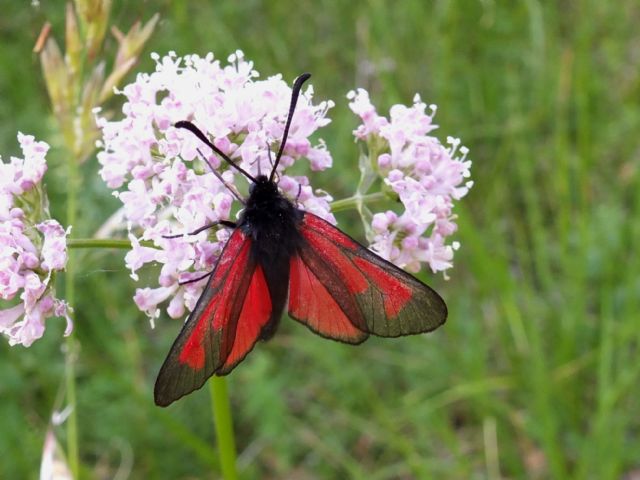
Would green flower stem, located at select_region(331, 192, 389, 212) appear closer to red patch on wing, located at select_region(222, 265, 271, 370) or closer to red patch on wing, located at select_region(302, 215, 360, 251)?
red patch on wing, located at select_region(302, 215, 360, 251)

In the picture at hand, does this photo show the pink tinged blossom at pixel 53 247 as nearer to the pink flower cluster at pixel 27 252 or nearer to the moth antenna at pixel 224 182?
the pink flower cluster at pixel 27 252

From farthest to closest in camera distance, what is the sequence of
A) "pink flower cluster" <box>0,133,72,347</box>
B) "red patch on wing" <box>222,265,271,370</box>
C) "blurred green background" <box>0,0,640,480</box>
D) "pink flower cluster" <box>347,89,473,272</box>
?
"blurred green background" <box>0,0,640,480</box> → "pink flower cluster" <box>347,89,473,272</box> → "pink flower cluster" <box>0,133,72,347</box> → "red patch on wing" <box>222,265,271,370</box>

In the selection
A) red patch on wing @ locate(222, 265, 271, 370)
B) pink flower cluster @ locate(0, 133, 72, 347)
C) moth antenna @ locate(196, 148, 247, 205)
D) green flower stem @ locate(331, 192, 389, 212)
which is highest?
green flower stem @ locate(331, 192, 389, 212)

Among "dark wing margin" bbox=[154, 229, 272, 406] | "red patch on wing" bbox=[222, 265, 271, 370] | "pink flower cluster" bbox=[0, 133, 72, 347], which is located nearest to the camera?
"dark wing margin" bbox=[154, 229, 272, 406]

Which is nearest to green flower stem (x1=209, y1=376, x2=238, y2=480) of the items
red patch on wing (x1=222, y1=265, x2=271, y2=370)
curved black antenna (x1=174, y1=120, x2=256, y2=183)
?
red patch on wing (x1=222, y1=265, x2=271, y2=370)

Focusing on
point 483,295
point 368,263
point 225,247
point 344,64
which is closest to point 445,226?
point 368,263

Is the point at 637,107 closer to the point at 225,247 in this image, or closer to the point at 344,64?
the point at 344,64

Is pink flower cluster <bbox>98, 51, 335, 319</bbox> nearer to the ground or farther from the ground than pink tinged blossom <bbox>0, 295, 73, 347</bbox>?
farther from the ground
